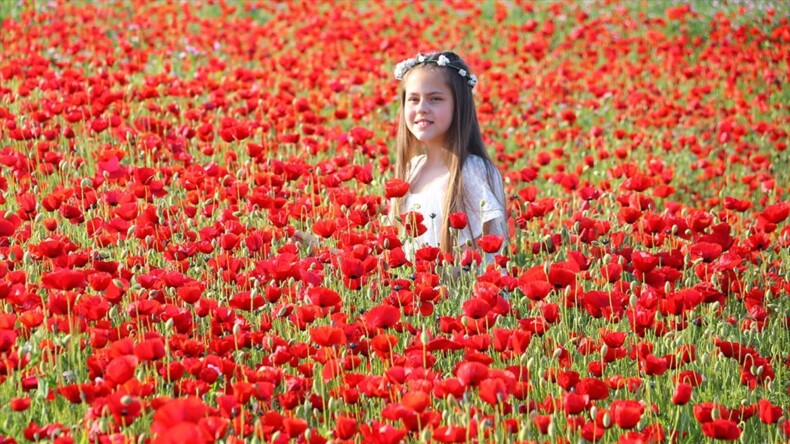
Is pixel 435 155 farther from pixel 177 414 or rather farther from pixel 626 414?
pixel 177 414

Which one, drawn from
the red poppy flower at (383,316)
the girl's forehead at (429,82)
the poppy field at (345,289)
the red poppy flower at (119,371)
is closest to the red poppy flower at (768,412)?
the poppy field at (345,289)

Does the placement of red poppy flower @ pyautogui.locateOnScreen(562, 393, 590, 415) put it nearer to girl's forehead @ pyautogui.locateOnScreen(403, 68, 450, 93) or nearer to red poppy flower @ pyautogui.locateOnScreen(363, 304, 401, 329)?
red poppy flower @ pyautogui.locateOnScreen(363, 304, 401, 329)

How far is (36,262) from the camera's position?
13.6 feet

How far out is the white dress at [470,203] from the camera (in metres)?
4.80

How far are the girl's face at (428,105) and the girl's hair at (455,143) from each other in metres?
0.03

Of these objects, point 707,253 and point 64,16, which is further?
point 64,16

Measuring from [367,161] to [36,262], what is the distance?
3.24 m

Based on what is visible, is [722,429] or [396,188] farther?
[396,188]

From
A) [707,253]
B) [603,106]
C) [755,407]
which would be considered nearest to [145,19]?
[603,106]

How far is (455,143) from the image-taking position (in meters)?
5.08

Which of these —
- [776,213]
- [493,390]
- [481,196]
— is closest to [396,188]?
[481,196]

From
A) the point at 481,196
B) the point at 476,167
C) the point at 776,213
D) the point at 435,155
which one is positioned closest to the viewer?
the point at 776,213

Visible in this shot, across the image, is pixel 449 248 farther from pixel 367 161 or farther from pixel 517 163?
pixel 517 163

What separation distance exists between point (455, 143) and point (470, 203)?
332 millimetres
